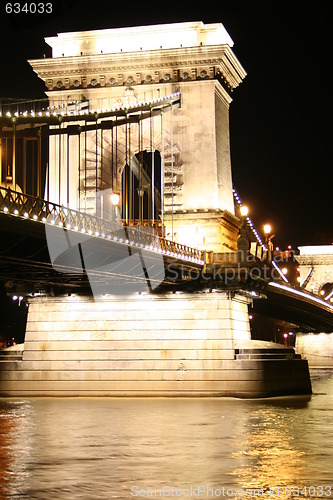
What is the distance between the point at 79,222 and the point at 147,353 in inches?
497

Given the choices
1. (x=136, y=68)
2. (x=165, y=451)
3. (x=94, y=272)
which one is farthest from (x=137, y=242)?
(x=136, y=68)

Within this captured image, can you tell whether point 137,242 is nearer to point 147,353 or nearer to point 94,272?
point 94,272

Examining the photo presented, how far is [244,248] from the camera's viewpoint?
43469 millimetres

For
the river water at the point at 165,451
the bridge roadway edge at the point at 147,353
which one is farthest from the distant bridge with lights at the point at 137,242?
the river water at the point at 165,451

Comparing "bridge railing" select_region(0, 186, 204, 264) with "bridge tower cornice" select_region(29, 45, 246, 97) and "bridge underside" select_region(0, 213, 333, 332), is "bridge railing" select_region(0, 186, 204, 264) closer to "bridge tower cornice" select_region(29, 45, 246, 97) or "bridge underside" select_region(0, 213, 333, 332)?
"bridge underside" select_region(0, 213, 333, 332)

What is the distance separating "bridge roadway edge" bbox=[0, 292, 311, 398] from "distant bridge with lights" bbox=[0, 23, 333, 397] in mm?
55

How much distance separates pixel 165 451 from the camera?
2127cm

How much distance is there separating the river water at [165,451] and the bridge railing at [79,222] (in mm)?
5590

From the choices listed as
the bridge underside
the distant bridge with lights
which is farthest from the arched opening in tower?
the bridge underside

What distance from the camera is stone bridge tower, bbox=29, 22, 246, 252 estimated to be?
4925 centimetres

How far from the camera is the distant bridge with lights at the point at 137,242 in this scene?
110ft

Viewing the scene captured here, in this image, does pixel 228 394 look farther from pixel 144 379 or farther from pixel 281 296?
pixel 281 296

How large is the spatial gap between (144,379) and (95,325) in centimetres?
327

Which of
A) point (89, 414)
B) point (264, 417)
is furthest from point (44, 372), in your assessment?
point (264, 417)
